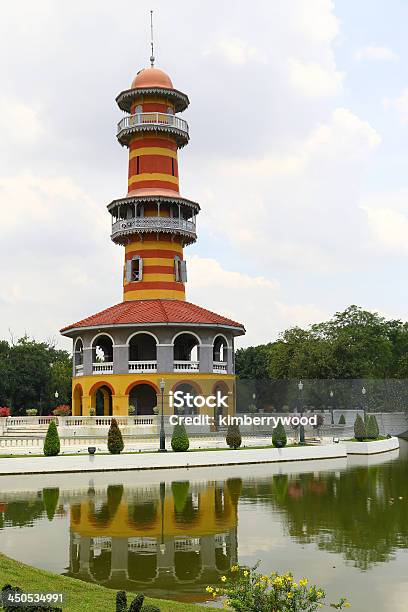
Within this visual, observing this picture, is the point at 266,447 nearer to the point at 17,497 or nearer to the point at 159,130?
the point at 17,497

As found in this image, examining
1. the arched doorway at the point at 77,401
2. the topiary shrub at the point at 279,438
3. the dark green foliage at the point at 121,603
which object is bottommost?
the dark green foliage at the point at 121,603

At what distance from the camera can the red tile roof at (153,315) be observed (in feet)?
159

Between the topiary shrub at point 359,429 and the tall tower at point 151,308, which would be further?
the tall tower at point 151,308

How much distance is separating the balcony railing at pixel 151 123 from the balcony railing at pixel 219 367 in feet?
57.4

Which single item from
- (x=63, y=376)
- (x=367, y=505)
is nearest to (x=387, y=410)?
(x=63, y=376)

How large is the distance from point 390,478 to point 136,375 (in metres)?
22.4

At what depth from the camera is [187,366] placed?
4956 cm

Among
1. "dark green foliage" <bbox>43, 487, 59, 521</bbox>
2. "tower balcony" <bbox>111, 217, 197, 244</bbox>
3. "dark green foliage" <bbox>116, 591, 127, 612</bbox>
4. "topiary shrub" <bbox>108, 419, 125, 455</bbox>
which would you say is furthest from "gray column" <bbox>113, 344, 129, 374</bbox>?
"dark green foliage" <bbox>116, 591, 127, 612</bbox>

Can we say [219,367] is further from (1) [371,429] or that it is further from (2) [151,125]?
(2) [151,125]

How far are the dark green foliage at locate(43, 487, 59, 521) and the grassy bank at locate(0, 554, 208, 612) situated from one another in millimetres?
7351

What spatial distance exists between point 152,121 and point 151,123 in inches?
23.7

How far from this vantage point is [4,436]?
40031mm

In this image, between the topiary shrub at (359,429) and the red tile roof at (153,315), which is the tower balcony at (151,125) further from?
the topiary shrub at (359,429)

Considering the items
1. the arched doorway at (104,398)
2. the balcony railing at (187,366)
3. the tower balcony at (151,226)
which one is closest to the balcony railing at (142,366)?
the balcony railing at (187,366)
